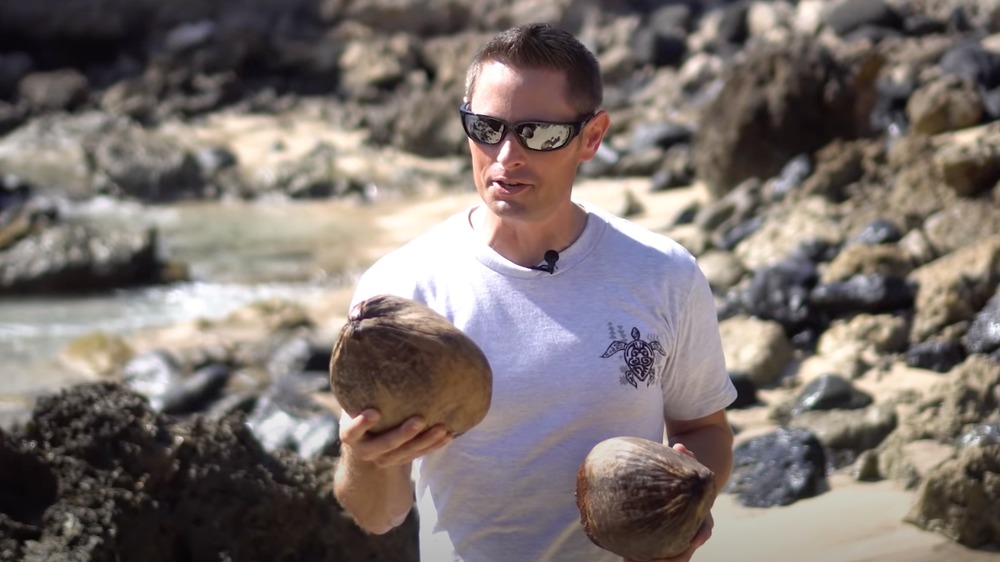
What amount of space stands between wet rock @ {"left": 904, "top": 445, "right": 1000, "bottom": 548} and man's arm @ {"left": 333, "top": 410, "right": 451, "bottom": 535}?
8.67ft

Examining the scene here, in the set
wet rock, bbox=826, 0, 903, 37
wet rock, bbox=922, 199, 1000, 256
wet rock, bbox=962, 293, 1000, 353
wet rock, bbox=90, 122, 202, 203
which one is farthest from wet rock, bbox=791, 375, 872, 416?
wet rock, bbox=90, 122, 202, 203

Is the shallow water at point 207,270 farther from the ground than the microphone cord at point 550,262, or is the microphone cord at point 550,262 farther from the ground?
the microphone cord at point 550,262

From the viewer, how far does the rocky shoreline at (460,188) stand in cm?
403

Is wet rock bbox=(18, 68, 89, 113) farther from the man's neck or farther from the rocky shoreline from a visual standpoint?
the man's neck

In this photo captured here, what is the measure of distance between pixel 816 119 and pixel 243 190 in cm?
726

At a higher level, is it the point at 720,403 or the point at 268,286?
the point at 720,403

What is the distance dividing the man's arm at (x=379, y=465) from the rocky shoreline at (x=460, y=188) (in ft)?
4.34

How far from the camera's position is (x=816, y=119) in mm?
11000

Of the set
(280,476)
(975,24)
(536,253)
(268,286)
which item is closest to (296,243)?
(268,286)

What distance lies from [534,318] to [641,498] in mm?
407

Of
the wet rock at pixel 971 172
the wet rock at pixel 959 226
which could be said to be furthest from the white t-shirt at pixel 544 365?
the wet rock at pixel 971 172

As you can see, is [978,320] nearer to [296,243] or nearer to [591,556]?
[591,556]

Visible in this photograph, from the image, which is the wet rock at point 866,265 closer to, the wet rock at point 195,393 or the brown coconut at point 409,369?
the wet rock at point 195,393

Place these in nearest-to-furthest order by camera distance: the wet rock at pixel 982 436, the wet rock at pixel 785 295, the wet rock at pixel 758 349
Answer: the wet rock at pixel 982 436 → the wet rock at pixel 758 349 → the wet rock at pixel 785 295
